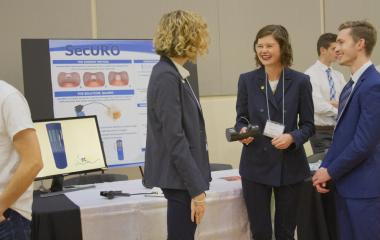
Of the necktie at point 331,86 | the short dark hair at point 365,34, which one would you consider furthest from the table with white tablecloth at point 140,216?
the necktie at point 331,86

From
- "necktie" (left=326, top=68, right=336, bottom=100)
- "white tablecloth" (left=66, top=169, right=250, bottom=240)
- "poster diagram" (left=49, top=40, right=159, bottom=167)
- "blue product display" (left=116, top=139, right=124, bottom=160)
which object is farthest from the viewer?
"necktie" (left=326, top=68, right=336, bottom=100)

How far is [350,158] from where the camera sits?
2.13 meters

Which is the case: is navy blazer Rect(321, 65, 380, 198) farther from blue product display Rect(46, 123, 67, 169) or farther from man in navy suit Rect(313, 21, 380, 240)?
blue product display Rect(46, 123, 67, 169)

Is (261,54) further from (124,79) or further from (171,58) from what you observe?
(124,79)

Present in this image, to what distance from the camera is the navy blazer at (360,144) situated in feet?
6.88

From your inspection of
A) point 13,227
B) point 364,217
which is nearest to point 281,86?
point 364,217

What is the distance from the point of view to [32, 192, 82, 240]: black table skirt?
6.86ft

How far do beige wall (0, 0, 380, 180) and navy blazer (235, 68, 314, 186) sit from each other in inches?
82.0

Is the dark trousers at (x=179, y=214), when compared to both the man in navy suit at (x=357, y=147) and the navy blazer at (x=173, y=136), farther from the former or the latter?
the man in navy suit at (x=357, y=147)

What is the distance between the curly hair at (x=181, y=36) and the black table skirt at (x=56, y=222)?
2.80ft

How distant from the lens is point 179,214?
70.8 inches

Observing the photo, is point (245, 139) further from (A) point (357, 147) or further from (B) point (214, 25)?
(B) point (214, 25)

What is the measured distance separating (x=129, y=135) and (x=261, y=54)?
1.67 meters

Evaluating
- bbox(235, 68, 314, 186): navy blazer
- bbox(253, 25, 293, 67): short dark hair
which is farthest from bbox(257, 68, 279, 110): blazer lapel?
bbox(253, 25, 293, 67): short dark hair
